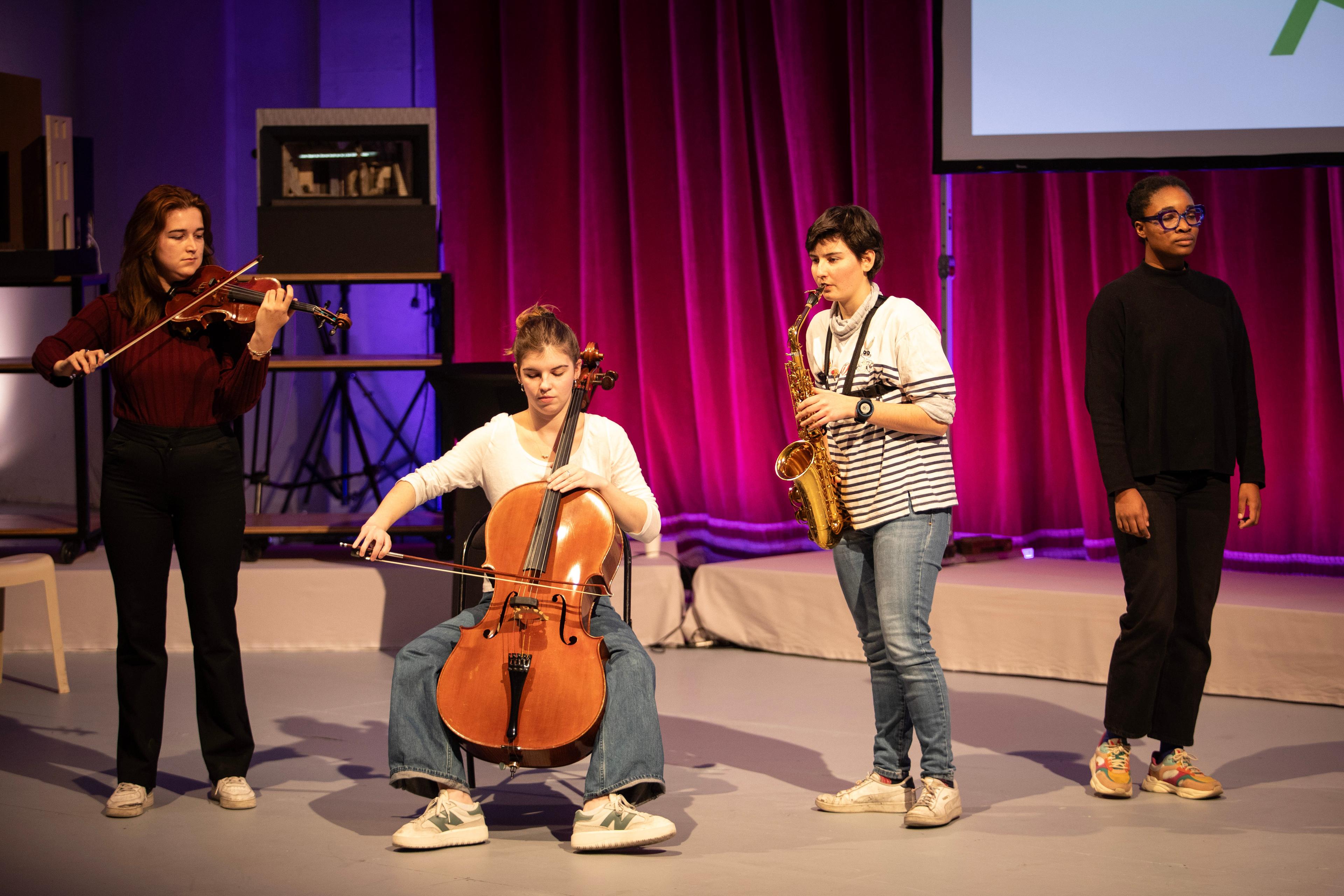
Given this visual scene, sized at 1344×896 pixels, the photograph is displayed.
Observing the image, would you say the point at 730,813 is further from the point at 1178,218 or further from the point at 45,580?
the point at 45,580

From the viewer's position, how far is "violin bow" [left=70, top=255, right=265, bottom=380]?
2.70 metres

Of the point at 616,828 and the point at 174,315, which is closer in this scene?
the point at 616,828

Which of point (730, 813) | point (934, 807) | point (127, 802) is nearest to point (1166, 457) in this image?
point (934, 807)

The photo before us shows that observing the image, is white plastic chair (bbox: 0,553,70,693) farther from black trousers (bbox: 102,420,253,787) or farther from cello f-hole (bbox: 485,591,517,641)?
cello f-hole (bbox: 485,591,517,641)

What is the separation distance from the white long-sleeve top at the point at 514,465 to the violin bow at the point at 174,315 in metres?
0.59

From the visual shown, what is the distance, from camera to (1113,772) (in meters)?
2.84

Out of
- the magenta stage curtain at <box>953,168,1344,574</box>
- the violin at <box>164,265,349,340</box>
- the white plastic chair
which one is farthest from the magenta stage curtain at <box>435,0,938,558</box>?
A: the violin at <box>164,265,349,340</box>

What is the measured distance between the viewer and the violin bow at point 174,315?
270 cm

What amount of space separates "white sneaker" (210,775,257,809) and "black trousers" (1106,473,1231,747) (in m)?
1.93

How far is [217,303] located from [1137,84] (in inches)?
124

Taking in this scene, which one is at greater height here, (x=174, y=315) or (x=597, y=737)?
(x=174, y=315)

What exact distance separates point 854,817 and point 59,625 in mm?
2646

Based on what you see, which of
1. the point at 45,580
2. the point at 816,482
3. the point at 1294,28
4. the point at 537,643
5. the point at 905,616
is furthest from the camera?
the point at 1294,28

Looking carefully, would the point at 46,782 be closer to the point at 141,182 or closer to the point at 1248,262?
the point at 141,182
